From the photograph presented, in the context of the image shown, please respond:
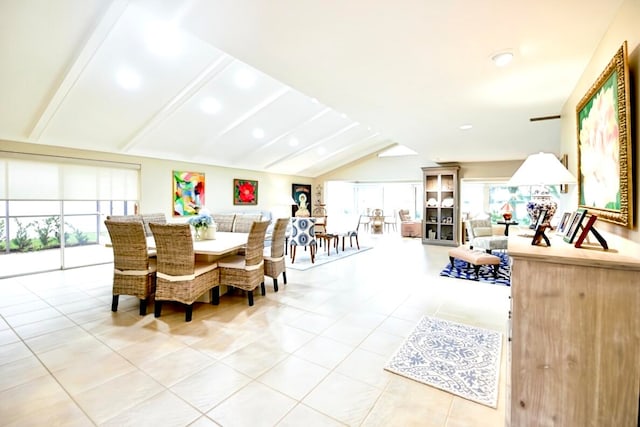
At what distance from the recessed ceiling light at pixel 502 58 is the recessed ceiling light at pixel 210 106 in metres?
4.25

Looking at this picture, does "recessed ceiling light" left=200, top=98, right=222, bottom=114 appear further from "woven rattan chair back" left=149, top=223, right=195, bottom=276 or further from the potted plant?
"woven rattan chair back" left=149, top=223, right=195, bottom=276

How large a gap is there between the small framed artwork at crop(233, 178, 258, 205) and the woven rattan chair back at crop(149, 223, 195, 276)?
5099 millimetres

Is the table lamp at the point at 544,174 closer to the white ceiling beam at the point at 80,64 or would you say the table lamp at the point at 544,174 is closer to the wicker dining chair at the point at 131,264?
the wicker dining chair at the point at 131,264

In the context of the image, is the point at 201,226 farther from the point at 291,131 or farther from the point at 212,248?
the point at 291,131

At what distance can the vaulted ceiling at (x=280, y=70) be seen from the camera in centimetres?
191

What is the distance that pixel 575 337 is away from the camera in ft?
4.56

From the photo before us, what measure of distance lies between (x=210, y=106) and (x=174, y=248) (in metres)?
3.20

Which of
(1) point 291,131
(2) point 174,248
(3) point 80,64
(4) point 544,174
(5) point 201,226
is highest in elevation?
(1) point 291,131

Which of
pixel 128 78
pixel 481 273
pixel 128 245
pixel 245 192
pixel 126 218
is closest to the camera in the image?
pixel 128 245

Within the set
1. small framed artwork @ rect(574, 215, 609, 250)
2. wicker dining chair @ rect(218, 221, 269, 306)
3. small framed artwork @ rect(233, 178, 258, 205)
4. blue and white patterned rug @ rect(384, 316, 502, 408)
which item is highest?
small framed artwork @ rect(233, 178, 258, 205)

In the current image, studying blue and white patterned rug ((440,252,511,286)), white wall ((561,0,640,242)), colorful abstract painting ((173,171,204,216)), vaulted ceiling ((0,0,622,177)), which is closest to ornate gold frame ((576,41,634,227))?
white wall ((561,0,640,242))

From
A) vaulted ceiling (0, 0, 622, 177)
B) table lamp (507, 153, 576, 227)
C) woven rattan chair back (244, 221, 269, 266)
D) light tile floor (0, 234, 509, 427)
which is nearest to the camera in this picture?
light tile floor (0, 234, 509, 427)

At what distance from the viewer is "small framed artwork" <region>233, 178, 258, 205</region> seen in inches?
321

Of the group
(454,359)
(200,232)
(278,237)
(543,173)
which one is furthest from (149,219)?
(543,173)
